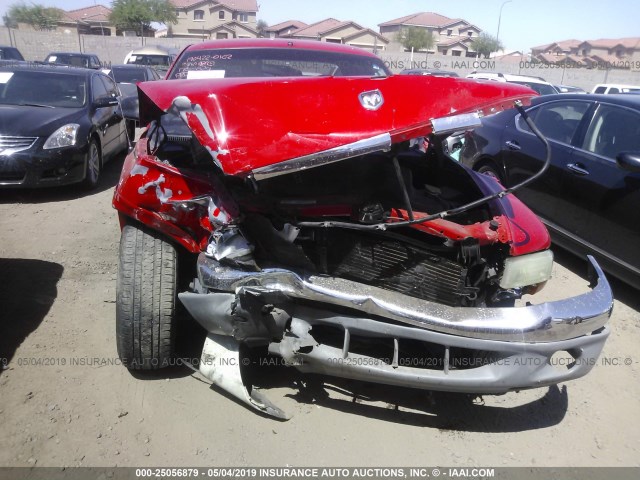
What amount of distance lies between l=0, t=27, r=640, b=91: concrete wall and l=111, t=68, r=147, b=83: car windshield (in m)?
12.5

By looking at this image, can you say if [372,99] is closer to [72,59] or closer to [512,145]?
[512,145]

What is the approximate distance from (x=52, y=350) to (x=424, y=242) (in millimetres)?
2242

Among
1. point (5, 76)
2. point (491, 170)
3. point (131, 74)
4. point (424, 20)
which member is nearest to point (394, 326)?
point (491, 170)

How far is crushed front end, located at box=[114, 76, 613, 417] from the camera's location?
2.04m

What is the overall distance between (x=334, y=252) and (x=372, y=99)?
736mm

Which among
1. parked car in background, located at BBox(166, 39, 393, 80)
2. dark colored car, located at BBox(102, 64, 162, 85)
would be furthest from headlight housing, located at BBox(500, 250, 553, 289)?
dark colored car, located at BBox(102, 64, 162, 85)

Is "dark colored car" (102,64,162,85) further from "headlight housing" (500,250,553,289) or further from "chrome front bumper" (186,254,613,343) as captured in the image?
"headlight housing" (500,250,553,289)

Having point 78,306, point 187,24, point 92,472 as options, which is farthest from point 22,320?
point 187,24

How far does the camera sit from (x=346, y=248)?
233cm

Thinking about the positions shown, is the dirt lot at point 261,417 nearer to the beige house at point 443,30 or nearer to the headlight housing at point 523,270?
the headlight housing at point 523,270

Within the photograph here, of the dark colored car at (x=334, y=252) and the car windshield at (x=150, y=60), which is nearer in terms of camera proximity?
the dark colored car at (x=334, y=252)

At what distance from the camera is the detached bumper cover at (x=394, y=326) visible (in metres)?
2.05

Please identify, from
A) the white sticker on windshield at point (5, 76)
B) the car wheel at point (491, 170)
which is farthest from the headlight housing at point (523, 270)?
the white sticker on windshield at point (5, 76)

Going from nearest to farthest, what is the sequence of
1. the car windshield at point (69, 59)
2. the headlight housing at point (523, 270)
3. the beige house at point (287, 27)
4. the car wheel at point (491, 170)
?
the headlight housing at point (523, 270) → the car wheel at point (491, 170) → the car windshield at point (69, 59) → the beige house at point (287, 27)
